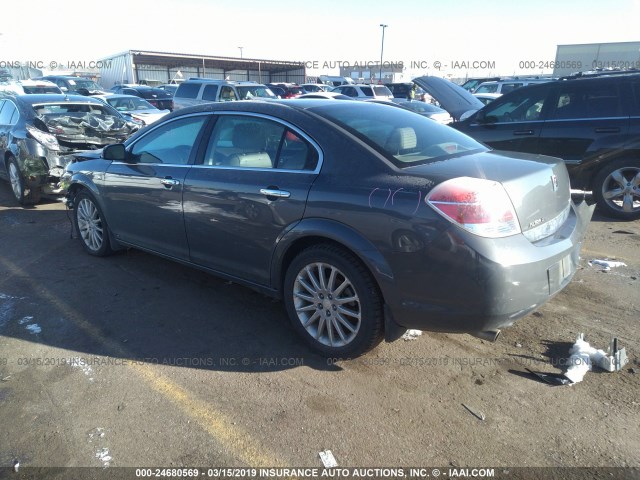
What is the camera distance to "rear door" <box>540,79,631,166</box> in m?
6.23

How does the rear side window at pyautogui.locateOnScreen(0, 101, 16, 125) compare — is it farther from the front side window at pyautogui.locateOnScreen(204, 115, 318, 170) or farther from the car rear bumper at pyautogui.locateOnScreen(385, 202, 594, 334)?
the car rear bumper at pyautogui.locateOnScreen(385, 202, 594, 334)

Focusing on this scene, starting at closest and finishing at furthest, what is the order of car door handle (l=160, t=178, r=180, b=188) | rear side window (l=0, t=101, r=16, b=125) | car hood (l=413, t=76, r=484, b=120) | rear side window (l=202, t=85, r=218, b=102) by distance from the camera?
1. car door handle (l=160, t=178, r=180, b=188)
2. rear side window (l=0, t=101, r=16, b=125)
3. car hood (l=413, t=76, r=484, b=120)
4. rear side window (l=202, t=85, r=218, b=102)

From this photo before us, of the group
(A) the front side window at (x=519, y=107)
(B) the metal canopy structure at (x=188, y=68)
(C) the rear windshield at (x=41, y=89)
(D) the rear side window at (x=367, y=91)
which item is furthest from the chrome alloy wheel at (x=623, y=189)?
(B) the metal canopy structure at (x=188, y=68)

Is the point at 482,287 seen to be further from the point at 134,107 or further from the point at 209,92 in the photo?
the point at 209,92

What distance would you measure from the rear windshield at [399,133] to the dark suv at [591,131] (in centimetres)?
344

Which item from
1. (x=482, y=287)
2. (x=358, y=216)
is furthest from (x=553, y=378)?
(x=358, y=216)

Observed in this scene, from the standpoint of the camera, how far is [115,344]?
3.56 m

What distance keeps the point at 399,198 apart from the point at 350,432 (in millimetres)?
1299

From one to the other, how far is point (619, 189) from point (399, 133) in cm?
428

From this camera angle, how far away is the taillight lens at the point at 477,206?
104 inches

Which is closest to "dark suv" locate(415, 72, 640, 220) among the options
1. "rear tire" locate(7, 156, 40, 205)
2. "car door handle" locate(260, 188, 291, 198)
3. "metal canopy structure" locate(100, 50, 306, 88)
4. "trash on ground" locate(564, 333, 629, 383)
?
"trash on ground" locate(564, 333, 629, 383)

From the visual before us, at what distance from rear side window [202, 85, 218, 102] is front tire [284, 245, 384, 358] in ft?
48.7

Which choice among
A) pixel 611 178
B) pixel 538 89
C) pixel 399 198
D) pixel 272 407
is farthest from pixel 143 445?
pixel 538 89

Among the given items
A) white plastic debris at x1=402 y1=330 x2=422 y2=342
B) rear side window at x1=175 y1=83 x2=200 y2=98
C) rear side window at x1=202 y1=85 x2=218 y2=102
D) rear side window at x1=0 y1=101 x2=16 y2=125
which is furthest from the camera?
rear side window at x1=175 y1=83 x2=200 y2=98
